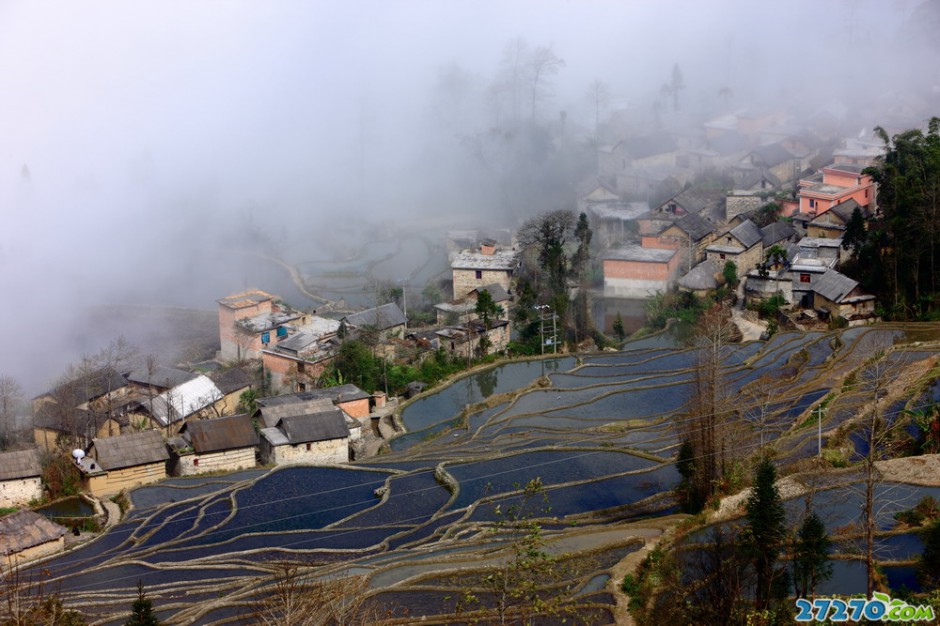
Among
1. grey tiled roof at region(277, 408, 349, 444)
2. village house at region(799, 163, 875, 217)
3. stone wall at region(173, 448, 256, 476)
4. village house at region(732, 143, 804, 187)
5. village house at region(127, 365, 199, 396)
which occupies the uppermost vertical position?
village house at region(732, 143, 804, 187)

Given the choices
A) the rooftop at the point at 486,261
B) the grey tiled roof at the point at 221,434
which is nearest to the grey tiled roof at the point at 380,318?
the rooftop at the point at 486,261

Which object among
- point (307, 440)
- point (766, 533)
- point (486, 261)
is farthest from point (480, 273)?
point (766, 533)

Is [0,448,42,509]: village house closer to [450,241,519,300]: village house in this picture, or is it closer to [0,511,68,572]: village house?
[0,511,68,572]: village house

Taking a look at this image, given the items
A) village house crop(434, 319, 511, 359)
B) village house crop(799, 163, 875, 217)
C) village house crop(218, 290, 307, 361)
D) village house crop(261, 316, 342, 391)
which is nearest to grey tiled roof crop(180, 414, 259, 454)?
village house crop(261, 316, 342, 391)

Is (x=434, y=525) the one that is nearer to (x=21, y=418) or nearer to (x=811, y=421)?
(x=811, y=421)

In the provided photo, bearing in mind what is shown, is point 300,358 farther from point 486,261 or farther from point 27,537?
point 27,537

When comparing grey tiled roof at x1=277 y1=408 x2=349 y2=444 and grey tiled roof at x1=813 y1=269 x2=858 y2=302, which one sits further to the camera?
grey tiled roof at x1=813 y1=269 x2=858 y2=302
